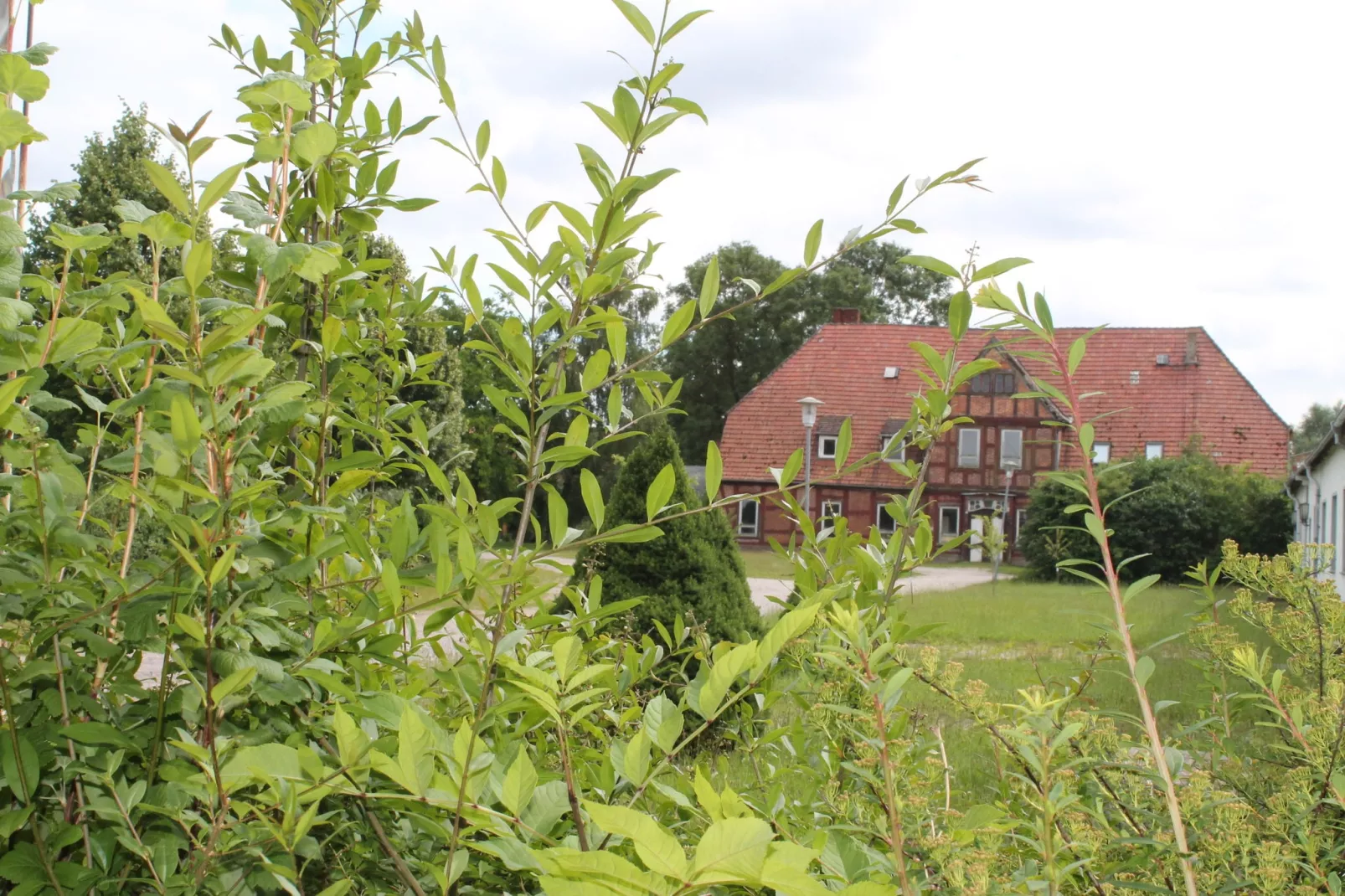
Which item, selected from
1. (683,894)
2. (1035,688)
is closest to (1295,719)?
(1035,688)

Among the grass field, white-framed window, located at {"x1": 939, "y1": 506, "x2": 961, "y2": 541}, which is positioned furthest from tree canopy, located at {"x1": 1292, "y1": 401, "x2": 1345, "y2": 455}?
the grass field

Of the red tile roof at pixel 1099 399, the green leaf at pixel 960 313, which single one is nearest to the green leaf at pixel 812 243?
the green leaf at pixel 960 313

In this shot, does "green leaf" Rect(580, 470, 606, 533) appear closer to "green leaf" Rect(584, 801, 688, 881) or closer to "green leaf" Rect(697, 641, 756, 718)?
"green leaf" Rect(697, 641, 756, 718)

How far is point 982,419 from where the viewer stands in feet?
106

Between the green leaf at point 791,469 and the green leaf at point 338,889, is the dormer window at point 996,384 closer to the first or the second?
the green leaf at point 791,469

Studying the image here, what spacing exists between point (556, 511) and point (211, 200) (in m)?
0.47

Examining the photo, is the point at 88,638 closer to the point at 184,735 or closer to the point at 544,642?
the point at 184,735

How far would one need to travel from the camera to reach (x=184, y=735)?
970 millimetres

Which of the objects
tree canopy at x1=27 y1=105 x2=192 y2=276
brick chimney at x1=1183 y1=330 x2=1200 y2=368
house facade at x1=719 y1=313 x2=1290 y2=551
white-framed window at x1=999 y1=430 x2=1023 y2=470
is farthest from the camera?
brick chimney at x1=1183 y1=330 x2=1200 y2=368

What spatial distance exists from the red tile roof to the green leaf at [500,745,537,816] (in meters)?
29.2

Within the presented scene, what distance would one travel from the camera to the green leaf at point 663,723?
0.86 m

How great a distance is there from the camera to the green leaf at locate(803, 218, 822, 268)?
1294mm

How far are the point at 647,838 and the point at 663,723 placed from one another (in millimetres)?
265

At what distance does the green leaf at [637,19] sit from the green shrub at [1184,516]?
24.3 meters
